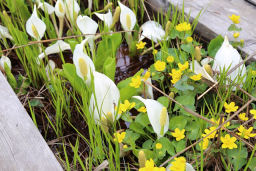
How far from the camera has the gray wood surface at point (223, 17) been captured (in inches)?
45.8

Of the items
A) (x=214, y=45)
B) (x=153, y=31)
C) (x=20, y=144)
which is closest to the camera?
(x=20, y=144)

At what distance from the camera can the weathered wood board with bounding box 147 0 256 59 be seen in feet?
3.82

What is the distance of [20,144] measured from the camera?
0.79m

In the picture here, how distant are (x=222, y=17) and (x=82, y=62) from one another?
2.06 feet

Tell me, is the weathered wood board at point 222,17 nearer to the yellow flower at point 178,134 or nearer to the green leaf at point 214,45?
the green leaf at point 214,45

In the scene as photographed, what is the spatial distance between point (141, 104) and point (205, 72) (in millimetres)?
223

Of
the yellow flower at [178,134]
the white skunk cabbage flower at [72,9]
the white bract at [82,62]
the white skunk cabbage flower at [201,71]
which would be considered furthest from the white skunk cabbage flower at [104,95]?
the white skunk cabbage flower at [72,9]

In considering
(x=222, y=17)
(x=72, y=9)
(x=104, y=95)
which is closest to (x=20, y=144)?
(x=104, y=95)

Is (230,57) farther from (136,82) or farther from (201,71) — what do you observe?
(136,82)

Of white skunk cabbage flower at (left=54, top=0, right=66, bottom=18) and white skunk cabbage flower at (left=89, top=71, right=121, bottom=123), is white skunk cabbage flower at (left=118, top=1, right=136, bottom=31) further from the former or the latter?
→ white skunk cabbage flower at (left=89, top=71, right=121, bottom=123)

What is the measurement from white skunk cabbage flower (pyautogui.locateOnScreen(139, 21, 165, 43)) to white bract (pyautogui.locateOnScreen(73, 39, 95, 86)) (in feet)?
1.10

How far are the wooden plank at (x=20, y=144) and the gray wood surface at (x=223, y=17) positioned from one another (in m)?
0.68

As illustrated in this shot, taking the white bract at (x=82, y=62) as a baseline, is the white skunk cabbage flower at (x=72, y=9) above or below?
above

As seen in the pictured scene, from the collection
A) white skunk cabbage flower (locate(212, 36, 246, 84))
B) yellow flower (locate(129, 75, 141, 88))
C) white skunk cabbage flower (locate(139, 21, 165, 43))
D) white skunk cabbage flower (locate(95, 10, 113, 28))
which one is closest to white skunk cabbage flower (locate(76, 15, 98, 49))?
white skunk cabbage flower (locate(95, 10, 113, 28))
